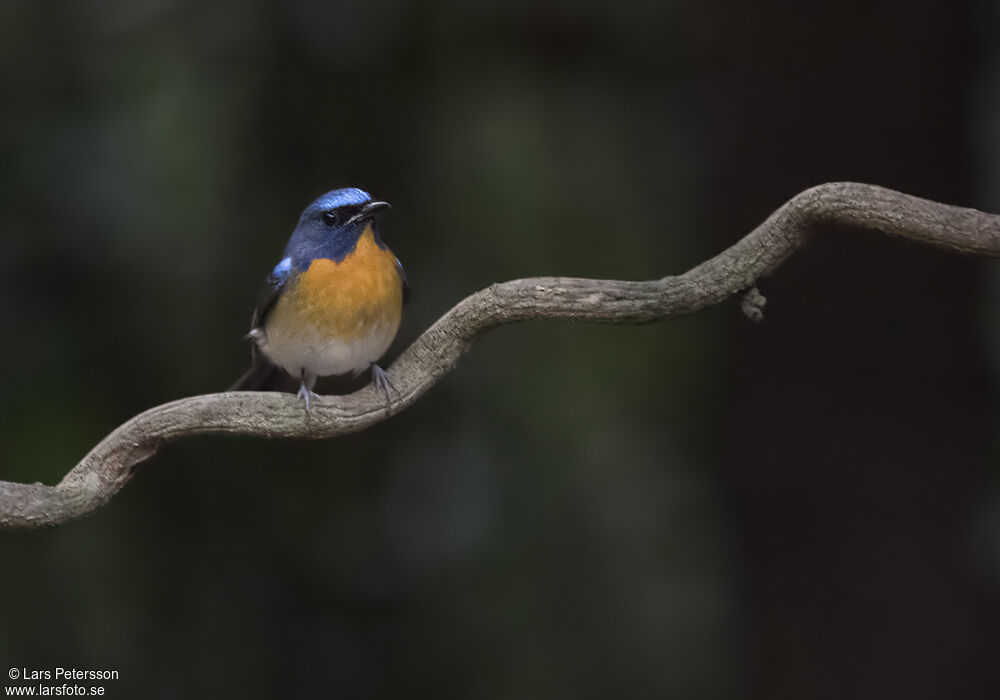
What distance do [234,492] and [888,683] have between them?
2526 millimetres

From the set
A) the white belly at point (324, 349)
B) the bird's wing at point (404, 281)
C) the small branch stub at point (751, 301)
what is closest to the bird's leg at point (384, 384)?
the white belly at point (324, 349)

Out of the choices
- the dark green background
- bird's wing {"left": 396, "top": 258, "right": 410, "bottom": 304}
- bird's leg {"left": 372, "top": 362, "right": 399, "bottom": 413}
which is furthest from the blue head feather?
the dark green background

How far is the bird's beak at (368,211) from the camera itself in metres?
3.25

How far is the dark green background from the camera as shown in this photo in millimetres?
4266

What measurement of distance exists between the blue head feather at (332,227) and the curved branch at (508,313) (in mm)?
623

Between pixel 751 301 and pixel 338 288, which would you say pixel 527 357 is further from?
pixel 751 301

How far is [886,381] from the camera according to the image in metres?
4.59

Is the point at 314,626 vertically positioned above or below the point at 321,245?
below

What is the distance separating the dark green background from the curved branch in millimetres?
1567

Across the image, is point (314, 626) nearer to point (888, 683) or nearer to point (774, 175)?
point (888, 683)

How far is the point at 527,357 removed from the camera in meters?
4.73

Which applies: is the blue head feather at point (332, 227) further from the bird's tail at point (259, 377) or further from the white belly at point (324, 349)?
the bird's tail at point (259, 377)

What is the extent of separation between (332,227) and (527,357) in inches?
59.4

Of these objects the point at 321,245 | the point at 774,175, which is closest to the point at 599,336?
the point at 774,175
